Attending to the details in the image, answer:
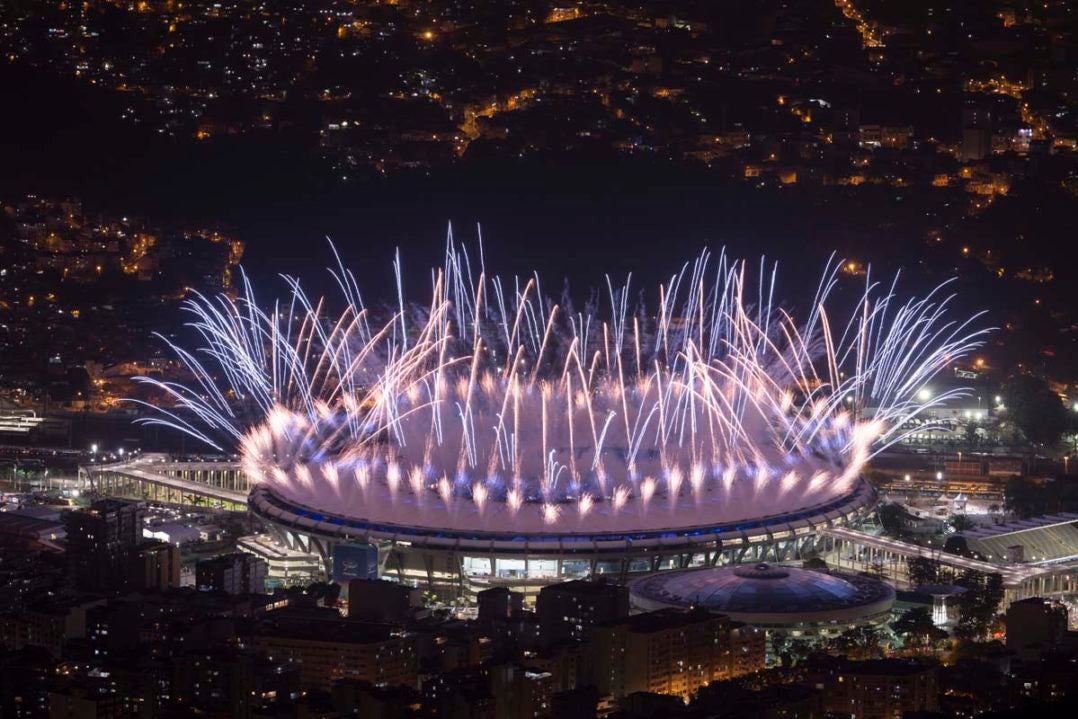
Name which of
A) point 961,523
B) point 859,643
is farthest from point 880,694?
point 961,523

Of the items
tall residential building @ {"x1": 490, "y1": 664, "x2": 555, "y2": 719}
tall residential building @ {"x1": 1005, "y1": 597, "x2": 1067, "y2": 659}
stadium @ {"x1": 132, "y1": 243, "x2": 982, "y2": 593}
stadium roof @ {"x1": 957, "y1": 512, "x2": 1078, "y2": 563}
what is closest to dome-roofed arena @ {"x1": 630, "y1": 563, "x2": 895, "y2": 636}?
stadium @ {"x1": 132, "y1": 243, "x2": 982, "y2": 593}

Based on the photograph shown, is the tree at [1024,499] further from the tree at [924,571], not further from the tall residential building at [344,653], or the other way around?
the tall residential building at [344,653]

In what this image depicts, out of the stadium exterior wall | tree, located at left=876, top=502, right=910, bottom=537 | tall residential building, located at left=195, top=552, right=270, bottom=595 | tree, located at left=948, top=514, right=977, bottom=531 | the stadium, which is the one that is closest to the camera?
tall residential building, located at left=195, top=552, right=270, bottom=595

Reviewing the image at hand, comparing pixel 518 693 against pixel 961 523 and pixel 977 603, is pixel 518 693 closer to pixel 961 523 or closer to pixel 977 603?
pixel 977 603

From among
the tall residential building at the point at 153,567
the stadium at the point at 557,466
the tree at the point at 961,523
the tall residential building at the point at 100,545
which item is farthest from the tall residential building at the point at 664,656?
the tree at the point at 961,523

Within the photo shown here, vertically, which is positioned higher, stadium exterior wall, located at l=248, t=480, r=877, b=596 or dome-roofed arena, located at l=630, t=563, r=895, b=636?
stadium exterior wall, located at l=248, t=480, r=877, b=596

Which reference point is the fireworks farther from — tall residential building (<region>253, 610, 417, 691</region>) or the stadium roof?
tall residential building (<region>253, 610, 417, 691</region>)
